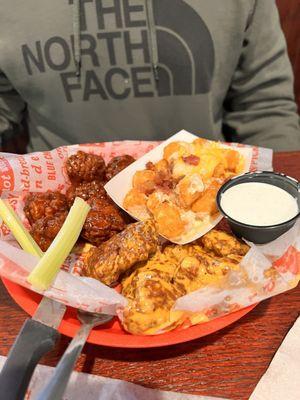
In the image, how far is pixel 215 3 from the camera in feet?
5.96

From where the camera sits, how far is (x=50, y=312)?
3.65 feet

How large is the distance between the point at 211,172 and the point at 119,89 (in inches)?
26.0

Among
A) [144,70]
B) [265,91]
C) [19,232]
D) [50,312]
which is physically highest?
[144,70]

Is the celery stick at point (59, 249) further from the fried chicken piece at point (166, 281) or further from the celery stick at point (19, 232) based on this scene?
the fried chicken piece at point (166, 281)

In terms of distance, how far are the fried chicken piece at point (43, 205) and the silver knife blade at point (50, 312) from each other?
0.36 m

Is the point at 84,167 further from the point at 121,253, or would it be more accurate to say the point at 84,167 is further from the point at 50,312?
the point at 50,312

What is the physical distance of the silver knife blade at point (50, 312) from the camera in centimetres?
108

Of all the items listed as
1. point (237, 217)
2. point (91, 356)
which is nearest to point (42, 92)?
point (237, 217)

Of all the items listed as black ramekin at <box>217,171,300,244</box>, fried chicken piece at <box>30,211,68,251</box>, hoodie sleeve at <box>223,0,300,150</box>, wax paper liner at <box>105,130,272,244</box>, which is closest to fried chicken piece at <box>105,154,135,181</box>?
wax paper liner at <box>105,130,272,244</box>

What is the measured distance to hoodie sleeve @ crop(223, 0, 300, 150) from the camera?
1915 millimetres

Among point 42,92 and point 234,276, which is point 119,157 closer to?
point 42,92

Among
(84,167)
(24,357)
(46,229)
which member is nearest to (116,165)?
(84,167)

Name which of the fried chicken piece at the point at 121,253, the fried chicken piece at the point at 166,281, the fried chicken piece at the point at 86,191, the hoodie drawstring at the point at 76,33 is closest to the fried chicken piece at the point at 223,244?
the fried chicken piece at the point at 166,281

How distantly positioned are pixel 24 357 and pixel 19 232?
447mm
